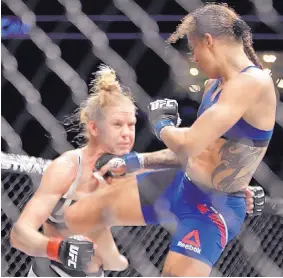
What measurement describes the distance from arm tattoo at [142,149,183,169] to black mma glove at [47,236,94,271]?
0.42 metres

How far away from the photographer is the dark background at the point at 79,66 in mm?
3111

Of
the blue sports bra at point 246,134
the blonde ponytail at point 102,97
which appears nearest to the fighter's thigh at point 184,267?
the blue sports bra at point 246,134

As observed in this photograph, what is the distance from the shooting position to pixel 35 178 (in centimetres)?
185

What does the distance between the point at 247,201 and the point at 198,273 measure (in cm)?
27

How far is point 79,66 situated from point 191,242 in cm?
211

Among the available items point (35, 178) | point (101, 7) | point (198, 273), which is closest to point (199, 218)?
point (198, 273)

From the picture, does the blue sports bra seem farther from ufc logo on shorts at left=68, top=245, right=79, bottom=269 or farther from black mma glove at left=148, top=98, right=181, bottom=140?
ufc logo on shorts at left=68, top=245, right=79, bottom=269

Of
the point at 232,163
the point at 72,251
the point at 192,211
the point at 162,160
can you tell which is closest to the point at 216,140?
the point at 232,163

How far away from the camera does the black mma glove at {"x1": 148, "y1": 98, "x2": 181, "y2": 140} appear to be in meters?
1.47


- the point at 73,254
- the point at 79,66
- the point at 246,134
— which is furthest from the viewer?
the point at 79,66

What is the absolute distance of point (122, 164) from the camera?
68.9 inches

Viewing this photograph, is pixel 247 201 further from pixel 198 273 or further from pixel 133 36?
pixel 133 36

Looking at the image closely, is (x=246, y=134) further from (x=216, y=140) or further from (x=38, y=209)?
(x=38, y=209)

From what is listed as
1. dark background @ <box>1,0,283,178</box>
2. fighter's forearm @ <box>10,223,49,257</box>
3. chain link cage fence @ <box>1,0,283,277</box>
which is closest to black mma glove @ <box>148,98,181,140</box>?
fighter's forearm @ <box>10,223,49,257</box>
